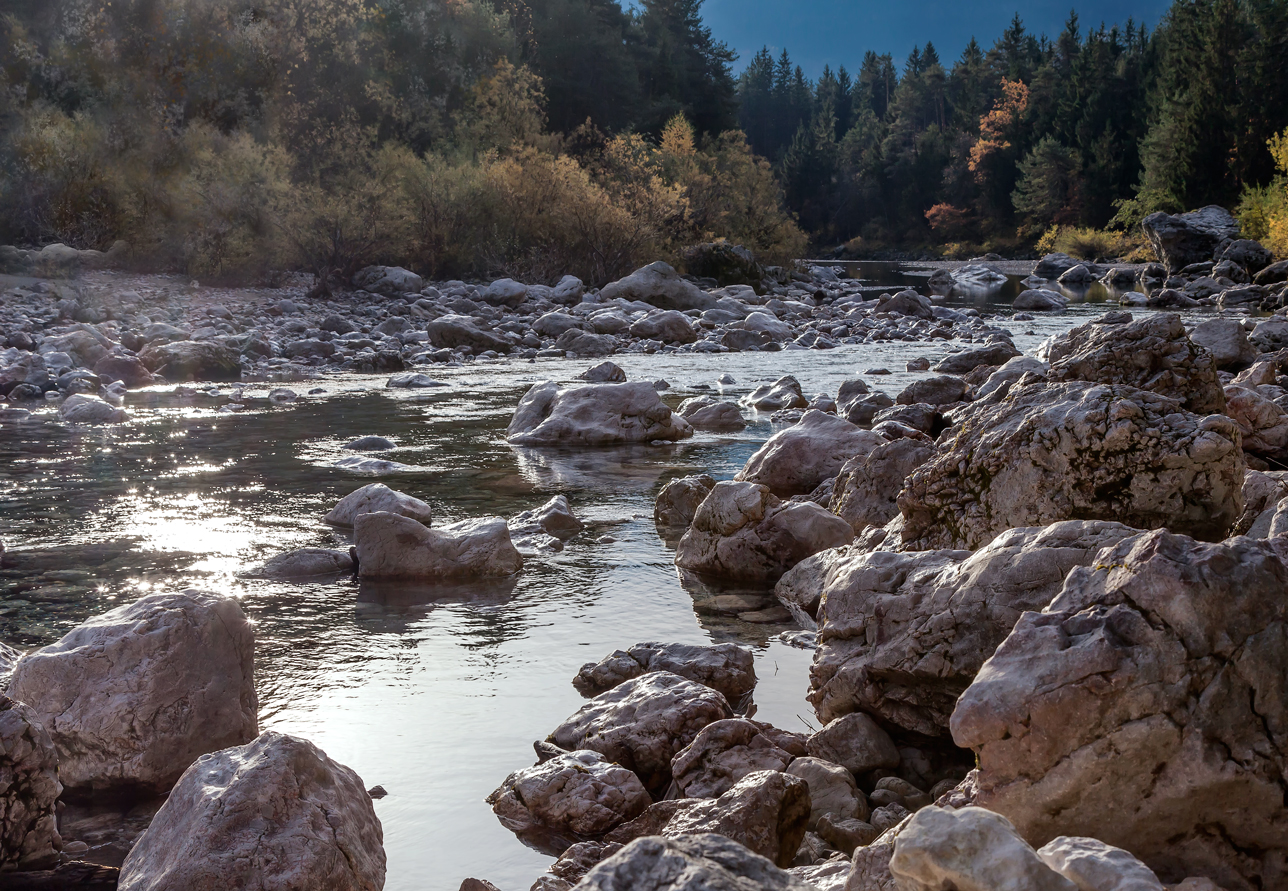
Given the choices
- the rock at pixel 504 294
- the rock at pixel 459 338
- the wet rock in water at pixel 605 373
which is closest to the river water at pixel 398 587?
the wet rock in water at pixel 605 373

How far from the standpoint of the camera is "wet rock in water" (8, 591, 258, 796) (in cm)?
332

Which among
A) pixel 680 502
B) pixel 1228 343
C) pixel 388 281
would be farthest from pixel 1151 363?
pixel 388 281

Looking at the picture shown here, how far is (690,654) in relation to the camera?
416 centimetres

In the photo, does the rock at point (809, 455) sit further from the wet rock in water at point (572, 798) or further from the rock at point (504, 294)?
the rock at point (504, 294)

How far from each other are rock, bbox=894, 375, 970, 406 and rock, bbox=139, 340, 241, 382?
8.71m

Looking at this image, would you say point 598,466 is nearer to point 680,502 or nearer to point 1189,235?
point 680,502

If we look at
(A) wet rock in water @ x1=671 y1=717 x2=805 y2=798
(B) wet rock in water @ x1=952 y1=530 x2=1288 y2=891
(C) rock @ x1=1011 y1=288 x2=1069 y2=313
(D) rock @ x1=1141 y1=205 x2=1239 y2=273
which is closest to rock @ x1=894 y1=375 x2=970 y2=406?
(A) wet rock in water @ x1=671 y1=717 x2=805 y2=798

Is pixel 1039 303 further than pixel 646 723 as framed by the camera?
Yes

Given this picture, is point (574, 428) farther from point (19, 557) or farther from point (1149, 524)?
point (1149, 524)

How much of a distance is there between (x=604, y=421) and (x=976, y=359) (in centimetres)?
583

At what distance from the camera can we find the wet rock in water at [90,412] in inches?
426

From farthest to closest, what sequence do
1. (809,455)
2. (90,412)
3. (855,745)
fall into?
(90,412), (809,455), (855,745)

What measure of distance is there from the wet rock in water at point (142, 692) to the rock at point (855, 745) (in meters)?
1.84

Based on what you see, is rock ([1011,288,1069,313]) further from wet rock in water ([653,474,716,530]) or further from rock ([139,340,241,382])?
wet rock in water ([653,474,716,530])
